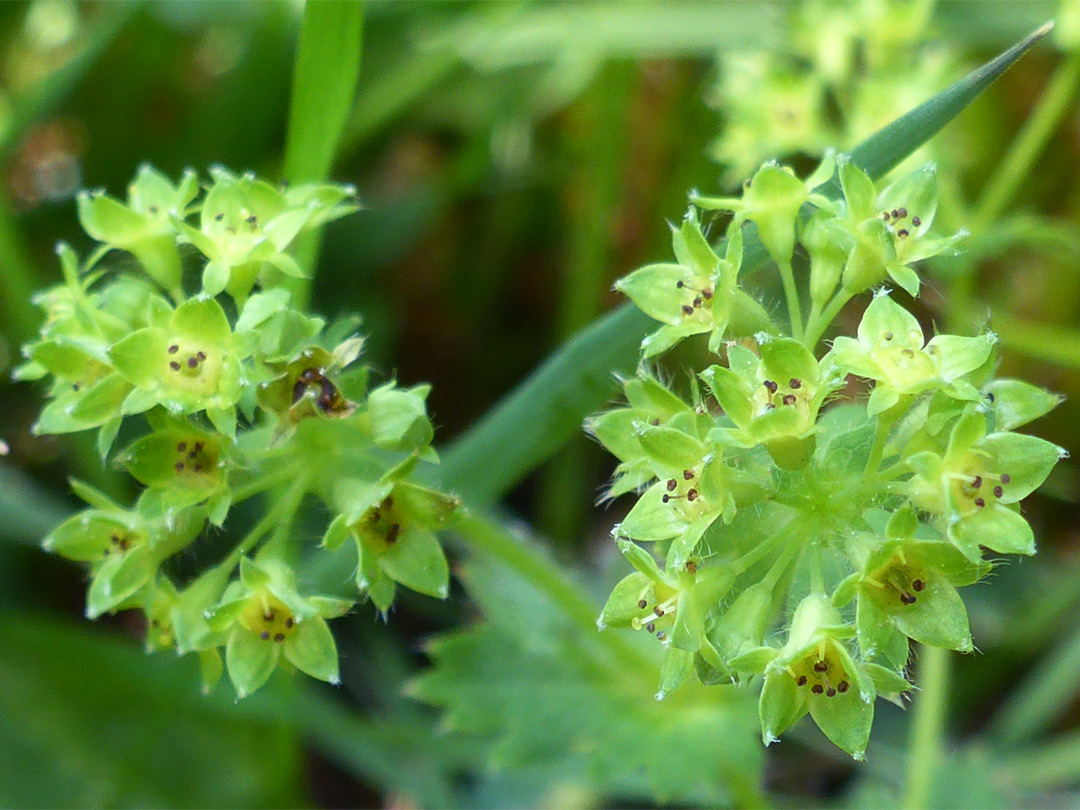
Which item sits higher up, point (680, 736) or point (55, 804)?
point (55, 804)

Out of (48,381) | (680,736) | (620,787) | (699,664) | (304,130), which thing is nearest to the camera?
(699,664)

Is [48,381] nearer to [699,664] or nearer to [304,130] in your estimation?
[304,130]

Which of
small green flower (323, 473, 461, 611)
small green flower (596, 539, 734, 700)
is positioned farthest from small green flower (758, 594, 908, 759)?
small green flower (323, 473, 461, 611)

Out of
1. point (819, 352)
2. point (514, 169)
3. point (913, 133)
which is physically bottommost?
point (819, 352)

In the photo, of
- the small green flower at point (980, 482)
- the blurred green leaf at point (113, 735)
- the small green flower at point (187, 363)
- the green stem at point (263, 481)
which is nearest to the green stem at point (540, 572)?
the green stem at point (263, 481)

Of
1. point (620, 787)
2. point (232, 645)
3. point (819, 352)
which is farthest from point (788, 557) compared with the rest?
point (620, 787)

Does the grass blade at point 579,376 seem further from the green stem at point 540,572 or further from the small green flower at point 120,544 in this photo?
the small green flower at point 120,544

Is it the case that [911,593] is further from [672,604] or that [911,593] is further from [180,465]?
[180,465]

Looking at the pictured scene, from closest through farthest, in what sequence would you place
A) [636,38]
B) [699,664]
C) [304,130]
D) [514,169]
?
[699,664] → [304,130] → [636,38] → [514,169]
